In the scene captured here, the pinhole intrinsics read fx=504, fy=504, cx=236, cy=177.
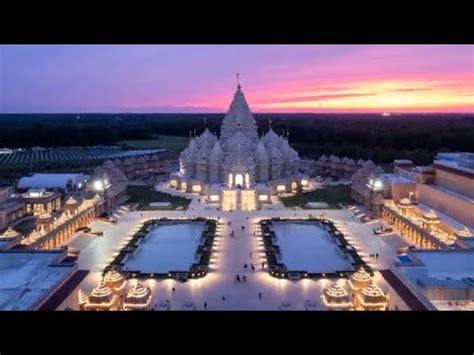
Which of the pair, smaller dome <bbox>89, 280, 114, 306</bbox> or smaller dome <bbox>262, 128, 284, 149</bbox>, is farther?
smaller dome <bbox>262, 128, 284, 149</bbox>

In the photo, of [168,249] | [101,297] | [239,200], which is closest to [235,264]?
[168,249]

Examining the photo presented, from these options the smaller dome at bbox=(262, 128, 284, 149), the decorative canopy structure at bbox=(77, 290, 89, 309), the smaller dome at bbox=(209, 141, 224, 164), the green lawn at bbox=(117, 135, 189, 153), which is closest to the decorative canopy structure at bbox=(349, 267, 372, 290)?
the decorative canopy structure at bbox=(77, 290, 89, 309)

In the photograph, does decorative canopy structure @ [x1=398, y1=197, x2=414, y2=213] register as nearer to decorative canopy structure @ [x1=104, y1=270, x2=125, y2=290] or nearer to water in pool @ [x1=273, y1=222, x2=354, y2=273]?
water in pool @ [x1=273, y1=222, x2=354, y2=273]

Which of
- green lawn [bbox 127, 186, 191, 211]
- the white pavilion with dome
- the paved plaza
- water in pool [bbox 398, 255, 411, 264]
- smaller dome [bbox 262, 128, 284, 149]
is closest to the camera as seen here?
the paved plaza

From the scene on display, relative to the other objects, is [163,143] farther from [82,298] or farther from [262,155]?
[82,298]

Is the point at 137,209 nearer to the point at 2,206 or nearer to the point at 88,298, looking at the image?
the point at 2,206
